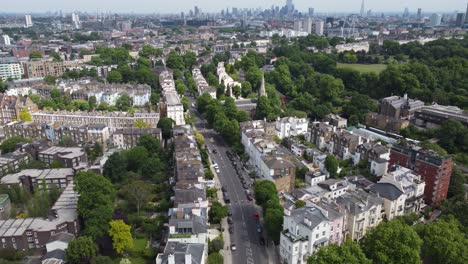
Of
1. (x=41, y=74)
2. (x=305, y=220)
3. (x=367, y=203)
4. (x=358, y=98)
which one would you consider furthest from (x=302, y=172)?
(x=41, y=74)

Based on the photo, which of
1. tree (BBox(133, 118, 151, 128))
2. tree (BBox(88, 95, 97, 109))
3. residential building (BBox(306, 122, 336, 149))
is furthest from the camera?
tree (BBox(88, 95, 97, 109))

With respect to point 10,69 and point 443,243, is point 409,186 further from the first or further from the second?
point 10,69

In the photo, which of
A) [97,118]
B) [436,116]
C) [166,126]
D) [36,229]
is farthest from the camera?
[436,116]

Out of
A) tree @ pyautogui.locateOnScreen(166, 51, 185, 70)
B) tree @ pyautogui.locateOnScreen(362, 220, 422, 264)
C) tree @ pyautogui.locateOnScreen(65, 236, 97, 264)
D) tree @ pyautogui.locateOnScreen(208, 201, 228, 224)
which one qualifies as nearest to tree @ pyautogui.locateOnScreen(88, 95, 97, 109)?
tree @ pyautogui.locateOnScreen(166, 51, 185, 70)

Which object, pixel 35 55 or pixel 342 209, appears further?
pixel 35 55

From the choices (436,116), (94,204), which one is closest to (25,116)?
(94,204)

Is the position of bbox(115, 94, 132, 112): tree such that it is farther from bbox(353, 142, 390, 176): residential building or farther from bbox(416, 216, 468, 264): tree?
bbox(416, 216, 468, 264): tree

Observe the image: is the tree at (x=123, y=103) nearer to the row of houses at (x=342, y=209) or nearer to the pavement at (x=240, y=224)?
the pavement at (x=240, y=224)
